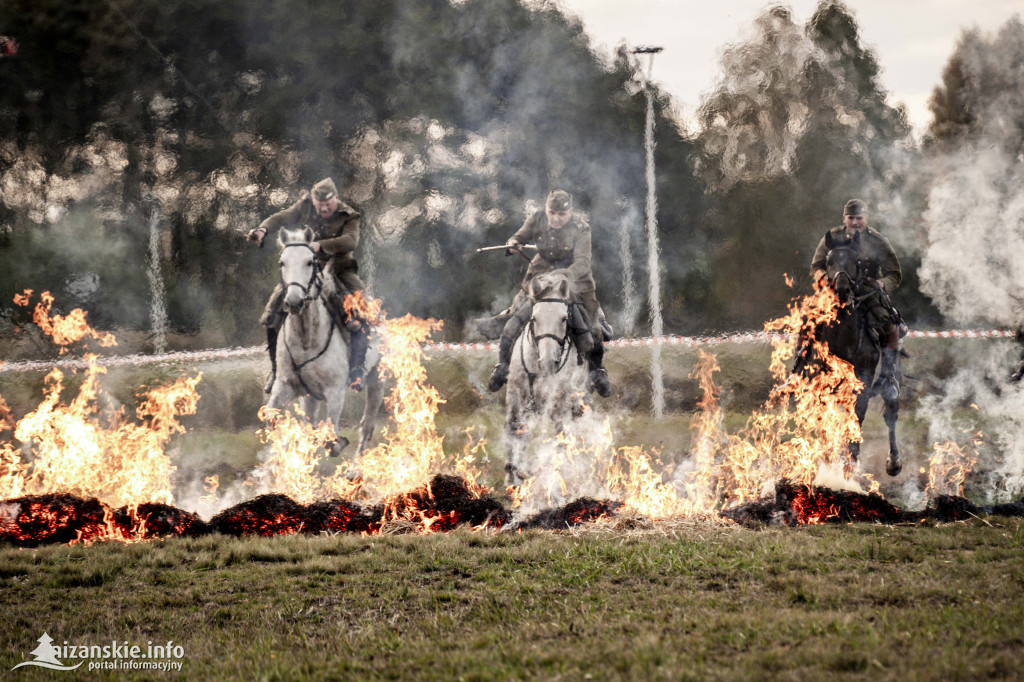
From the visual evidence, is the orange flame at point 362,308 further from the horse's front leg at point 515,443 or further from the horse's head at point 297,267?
the horse's front leg at point 515,443

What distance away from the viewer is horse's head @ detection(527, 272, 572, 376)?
34.5ft

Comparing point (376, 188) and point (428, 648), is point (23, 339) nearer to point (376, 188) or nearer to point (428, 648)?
point (376, 188)

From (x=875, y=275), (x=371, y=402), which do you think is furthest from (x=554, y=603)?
(x=875, y=275)

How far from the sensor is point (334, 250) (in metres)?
11.6

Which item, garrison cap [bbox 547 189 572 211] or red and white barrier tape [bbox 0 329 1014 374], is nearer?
garrison cap [bbox 547 189 572 211]

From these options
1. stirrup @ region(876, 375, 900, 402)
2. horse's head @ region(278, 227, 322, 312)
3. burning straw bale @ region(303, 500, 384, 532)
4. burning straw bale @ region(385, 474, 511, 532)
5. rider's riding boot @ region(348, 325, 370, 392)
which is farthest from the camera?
stirrup @ region(876, 375, 900, 402)

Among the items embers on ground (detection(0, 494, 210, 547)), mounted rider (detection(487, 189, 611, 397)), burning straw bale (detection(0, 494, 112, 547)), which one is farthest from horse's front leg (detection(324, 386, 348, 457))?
burning straw bale (detection(0, 494, 112, 547))

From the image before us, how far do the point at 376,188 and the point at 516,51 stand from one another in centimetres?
496

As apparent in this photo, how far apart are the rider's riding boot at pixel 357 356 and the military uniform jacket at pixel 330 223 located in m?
0.95

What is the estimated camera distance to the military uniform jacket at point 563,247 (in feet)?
38.0

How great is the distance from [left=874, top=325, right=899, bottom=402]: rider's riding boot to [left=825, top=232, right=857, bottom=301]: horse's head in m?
1.25

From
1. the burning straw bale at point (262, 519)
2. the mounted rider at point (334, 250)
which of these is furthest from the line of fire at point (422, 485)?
the mounted rider at point (334, 250)

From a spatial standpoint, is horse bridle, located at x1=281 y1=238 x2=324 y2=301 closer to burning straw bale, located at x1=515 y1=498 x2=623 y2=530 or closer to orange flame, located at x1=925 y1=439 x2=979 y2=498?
burning straw bale, located at x1=515 y1=498 x2=623 y2=530

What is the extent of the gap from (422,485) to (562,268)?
12.0 ft
